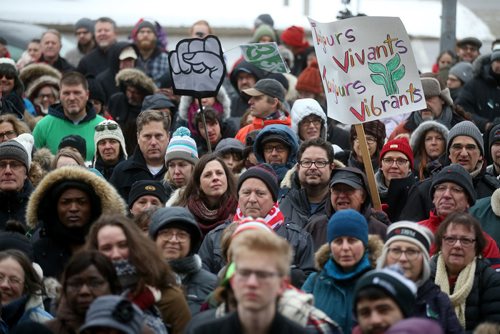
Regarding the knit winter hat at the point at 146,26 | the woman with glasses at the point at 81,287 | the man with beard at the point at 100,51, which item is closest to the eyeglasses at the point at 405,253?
the woman with glasses at the point at 81,287

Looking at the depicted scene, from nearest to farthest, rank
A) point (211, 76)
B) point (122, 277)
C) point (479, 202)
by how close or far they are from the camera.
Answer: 1. point (122, 277)
2. point (479, 202)
3. point (211, 76)

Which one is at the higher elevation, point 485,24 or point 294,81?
point 485,24

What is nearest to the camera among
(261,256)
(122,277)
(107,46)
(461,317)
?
(261,256)

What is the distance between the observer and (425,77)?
1551 centimetres

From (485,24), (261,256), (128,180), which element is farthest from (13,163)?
(485,24)

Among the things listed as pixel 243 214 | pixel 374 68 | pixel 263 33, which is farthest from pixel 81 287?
pixel 263 33

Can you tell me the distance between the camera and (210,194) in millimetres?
11438

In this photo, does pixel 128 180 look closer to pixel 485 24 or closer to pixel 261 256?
pixel 261 256

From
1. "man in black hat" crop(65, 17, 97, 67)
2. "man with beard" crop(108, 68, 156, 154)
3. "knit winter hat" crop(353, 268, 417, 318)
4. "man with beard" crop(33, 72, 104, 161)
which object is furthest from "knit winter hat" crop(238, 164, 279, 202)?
"man in black hat" crop(65, 17, 97, 67)

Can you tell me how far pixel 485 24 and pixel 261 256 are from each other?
20.6 metres

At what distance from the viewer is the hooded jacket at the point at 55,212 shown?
1028 centimetres

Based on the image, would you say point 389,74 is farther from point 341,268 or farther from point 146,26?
point 146,26

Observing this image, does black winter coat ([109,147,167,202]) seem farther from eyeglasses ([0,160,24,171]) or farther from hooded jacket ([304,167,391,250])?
hooded jacket ([304,167,391,250])

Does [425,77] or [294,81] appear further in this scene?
[294,81]
